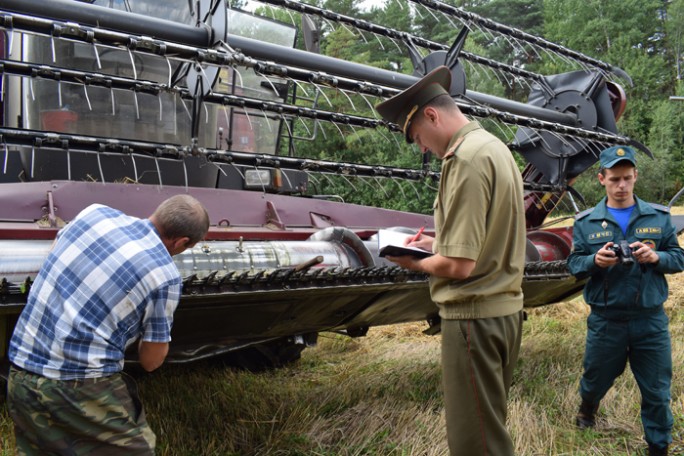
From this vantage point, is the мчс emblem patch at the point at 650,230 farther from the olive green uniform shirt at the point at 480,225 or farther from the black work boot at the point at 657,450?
the olive green uniform shirt at the point at 480,225

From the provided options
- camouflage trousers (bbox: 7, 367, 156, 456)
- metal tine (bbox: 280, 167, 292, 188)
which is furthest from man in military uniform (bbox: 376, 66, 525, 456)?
metal tine (bbox: 280, 167, 292, 188)

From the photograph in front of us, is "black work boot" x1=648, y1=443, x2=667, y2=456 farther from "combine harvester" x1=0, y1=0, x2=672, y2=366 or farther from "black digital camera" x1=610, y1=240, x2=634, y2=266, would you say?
"combine harvester" x1=0, y1=0, x2=672, y2=366

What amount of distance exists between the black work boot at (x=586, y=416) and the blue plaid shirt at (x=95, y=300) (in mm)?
2376

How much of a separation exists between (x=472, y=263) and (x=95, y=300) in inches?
46.1

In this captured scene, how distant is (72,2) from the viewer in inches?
128

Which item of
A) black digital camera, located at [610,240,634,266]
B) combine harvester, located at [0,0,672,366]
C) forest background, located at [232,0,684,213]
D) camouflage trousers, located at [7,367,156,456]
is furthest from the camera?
forest background, located at [232,0,684,213]

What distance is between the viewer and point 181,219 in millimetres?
2273

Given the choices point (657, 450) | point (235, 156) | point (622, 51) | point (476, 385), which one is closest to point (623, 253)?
point (657, 450)

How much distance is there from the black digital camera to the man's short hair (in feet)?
6.54

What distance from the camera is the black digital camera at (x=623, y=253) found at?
326 cm

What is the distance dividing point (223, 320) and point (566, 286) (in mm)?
2320

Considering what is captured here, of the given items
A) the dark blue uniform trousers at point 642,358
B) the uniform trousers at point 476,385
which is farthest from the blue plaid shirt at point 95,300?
the dark blue uniform trousers at point 642,358

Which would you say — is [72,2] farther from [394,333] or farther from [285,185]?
[394,333]

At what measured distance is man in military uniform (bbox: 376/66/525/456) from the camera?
2283mm
